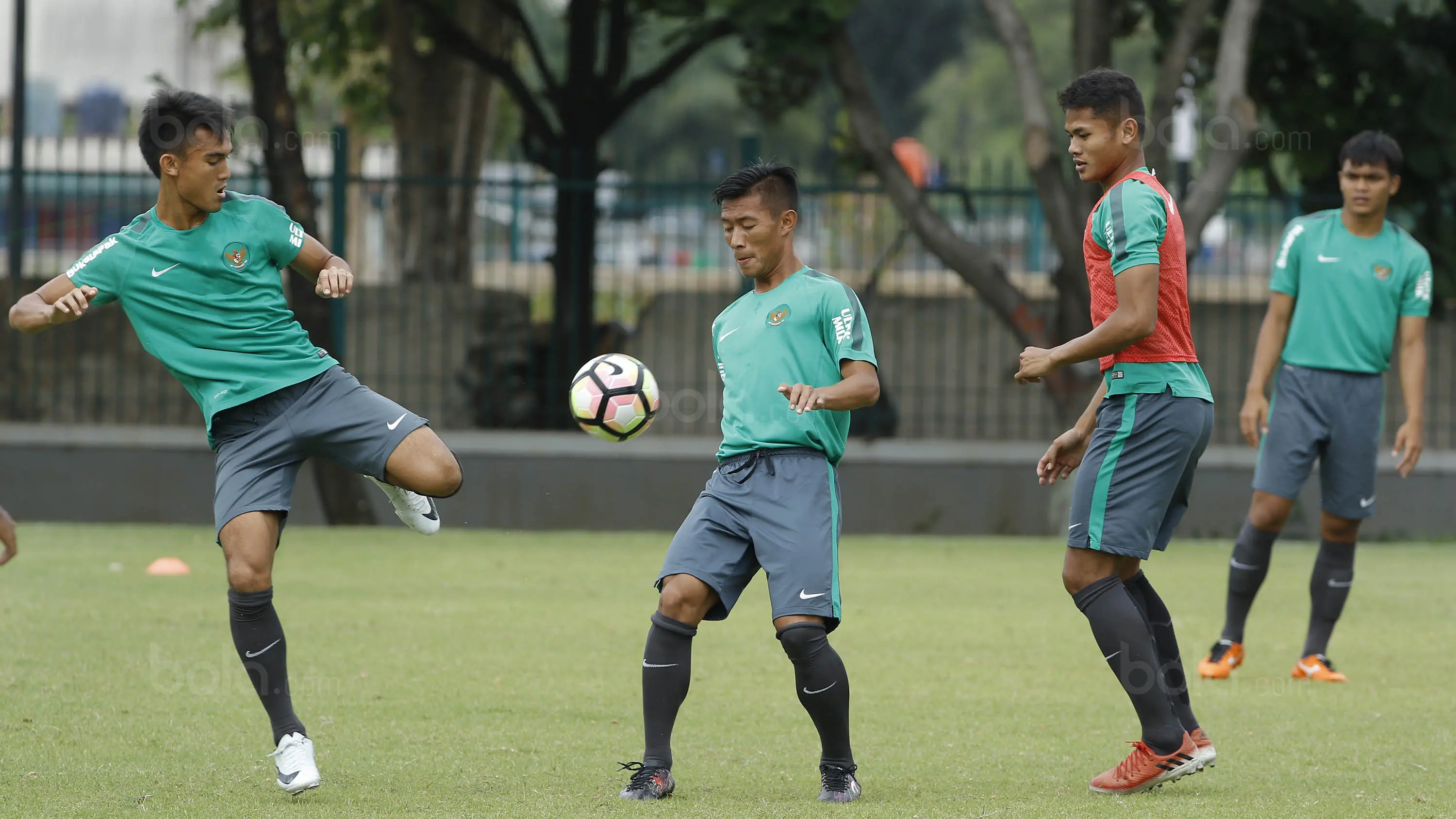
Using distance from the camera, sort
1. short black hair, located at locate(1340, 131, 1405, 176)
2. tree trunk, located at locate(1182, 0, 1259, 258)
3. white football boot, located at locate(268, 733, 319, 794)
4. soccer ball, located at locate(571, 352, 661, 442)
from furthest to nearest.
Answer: tree trunk, located at locate(1182, 0, 1259, 258), short black hair, located at locate(1340, 131, 1405, 176), soccer ball, located at locate(571, 352, 661, 442), white football boot, located at locate(268, 733, 319, 794)

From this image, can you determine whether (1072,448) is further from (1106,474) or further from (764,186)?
(764,186)

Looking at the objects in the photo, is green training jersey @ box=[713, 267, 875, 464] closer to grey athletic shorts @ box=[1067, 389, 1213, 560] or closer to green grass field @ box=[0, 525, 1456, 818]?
grey athletic shorts @ box=[1067, 389, 1213, 560]

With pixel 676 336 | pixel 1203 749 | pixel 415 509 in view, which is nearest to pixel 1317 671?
pixel 1203 749

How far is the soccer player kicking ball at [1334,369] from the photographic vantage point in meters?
6.79

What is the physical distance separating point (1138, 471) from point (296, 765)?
97.0 inches

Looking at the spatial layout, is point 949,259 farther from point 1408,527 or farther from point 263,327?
point 263,327

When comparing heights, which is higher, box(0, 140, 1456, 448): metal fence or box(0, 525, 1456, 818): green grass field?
box(0, 140, 1456, 448): metal fence

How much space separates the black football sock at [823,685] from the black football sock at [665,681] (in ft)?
0.94

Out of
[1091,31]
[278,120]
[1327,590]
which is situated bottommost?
[1327,590]

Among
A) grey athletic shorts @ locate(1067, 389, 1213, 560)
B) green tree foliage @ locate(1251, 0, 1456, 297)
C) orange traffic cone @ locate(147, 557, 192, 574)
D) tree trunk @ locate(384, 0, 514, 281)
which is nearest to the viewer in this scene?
grey athletic shorts @ locate(1067, 389, 1213, 560)

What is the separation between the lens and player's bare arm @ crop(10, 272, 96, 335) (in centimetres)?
483

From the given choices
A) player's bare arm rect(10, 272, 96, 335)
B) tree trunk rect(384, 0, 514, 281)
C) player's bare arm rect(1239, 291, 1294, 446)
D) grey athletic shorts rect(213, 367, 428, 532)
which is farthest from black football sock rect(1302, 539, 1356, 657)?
tree trunk rect(384, 0, 514, 281)

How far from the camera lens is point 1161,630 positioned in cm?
513

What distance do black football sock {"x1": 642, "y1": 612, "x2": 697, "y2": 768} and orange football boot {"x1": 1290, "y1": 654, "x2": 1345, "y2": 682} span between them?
324 cm
